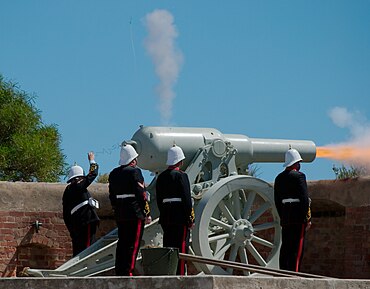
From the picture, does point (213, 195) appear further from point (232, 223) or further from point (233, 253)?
point (233, 253)

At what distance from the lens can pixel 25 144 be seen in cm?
2833

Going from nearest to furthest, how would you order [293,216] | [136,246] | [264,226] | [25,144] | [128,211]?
1. [136,246]
2. [128,211]
3. [293,216]
4. [264,226]
5. [25,144]

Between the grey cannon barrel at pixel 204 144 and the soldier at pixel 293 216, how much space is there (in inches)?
52.3

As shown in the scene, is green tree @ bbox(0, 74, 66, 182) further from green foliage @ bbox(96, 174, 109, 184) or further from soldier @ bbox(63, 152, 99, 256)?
soldier @ bbox(63, 152, 99, 256)

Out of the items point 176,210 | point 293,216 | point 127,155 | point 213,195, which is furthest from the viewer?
point 213,195

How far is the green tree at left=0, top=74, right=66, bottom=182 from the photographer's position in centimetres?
2820

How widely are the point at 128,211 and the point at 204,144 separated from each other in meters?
2.50

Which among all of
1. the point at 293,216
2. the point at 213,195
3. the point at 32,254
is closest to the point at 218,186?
the point at 213,195

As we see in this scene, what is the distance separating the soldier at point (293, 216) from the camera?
14195mm

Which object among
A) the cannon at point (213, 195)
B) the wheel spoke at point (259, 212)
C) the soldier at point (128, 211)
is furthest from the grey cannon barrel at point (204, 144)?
the soldier at point (128, 211)

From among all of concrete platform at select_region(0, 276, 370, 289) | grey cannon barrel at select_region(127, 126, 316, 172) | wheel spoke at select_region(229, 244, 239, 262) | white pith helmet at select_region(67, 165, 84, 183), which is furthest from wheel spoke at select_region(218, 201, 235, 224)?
concrete platform at select_region(0, 276, 370, 289)

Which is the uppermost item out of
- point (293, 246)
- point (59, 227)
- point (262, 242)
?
point (59, 227)

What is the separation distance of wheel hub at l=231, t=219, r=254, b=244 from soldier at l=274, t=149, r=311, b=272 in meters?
0.91

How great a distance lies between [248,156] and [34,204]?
3.25 m
